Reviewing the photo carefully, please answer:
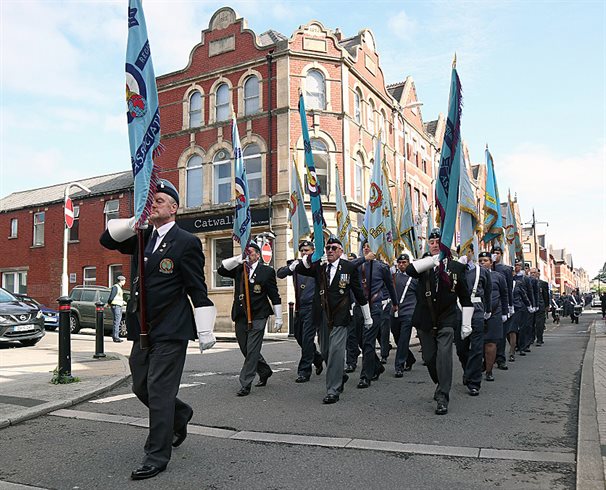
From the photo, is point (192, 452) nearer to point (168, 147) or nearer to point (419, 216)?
point (168, 147)

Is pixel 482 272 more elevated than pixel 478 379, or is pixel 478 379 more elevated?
pixel 482 272

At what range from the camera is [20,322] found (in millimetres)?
13688

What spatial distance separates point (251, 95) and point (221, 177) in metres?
3.76

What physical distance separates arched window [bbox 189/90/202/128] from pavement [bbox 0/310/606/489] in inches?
603

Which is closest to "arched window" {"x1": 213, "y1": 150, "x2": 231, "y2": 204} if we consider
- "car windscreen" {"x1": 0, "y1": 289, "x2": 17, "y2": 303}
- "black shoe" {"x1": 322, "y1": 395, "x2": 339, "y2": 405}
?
"car windscreen" {"x1": 0, "y1": 289, "x2": 17, "y2": 303}

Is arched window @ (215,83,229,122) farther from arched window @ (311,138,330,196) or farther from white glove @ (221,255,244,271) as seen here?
white glove @ (221,255,244,271)

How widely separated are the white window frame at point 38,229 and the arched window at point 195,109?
1130 centimetres

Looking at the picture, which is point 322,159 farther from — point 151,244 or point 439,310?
point 151,244

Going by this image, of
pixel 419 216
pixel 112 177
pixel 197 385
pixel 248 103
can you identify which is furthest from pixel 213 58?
pixel 197 385

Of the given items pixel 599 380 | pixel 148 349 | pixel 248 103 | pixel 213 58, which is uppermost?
pixel 213 58

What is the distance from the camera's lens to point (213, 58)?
1004 inches

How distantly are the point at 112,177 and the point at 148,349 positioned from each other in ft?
96.6

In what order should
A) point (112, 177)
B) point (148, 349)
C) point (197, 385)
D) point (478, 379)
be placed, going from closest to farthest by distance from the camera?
1. point (148, 349)
2. point (478, 379)
3. point (197, 385)
4. point (112, 177)

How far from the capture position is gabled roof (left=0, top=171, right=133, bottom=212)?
28.9m
